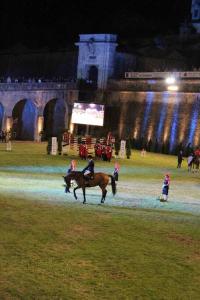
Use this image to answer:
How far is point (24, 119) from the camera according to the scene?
73.6 meters

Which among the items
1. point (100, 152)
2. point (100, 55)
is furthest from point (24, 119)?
point (100, 152)

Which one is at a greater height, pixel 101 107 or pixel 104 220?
pixel 101 107

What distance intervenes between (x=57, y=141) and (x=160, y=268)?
105ft

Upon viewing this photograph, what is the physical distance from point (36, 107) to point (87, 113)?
60.8ft

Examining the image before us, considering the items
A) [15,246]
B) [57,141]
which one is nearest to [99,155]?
[57,141]

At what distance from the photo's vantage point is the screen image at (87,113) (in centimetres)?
5059

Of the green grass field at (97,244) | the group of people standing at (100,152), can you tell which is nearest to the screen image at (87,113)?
the group of people standing at (100,152)

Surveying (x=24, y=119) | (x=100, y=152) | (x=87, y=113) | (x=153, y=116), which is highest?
(x=153, y=116)

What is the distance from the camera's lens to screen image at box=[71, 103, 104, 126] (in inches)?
1992

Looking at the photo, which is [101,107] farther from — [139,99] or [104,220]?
[104,220]

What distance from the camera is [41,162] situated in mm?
37750

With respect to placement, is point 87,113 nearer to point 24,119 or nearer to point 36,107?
point 36,107

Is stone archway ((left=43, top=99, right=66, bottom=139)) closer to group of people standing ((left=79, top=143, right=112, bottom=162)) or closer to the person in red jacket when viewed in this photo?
group of people standing ((left=79, top=143, right=112, bottom=162))

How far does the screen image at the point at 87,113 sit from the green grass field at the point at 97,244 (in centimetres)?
2425
